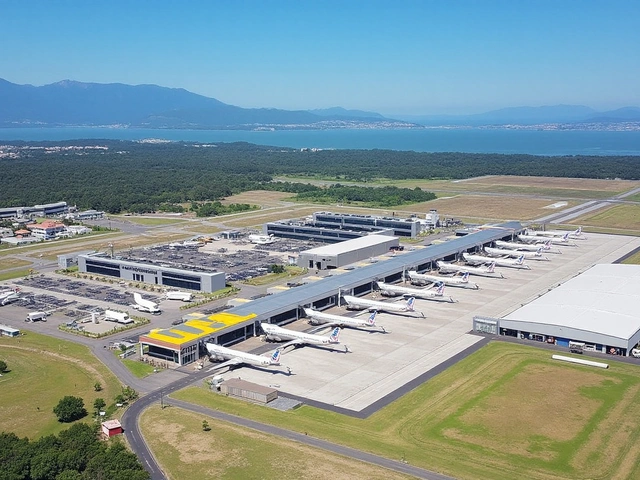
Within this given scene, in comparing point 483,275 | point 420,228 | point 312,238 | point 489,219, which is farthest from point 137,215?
point 483,275

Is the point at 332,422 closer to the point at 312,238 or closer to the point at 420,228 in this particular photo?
the point at 312,238

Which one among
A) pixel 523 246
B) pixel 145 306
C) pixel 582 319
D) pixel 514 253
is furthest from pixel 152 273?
pixel 523 246

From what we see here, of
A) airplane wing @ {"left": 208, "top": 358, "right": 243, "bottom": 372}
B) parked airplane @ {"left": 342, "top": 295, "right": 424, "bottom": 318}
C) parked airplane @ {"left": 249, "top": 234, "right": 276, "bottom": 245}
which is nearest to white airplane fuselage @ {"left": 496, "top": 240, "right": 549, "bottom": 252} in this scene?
parked airplane @ {"left": 342, "top": 295, "right": 424, "bottom": 318}

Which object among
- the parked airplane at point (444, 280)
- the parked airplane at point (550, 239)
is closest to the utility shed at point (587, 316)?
the parked airplane at point (444, 280)

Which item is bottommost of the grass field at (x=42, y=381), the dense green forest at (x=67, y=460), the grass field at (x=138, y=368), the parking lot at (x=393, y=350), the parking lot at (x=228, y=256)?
the grass field at (x=42, y=381)

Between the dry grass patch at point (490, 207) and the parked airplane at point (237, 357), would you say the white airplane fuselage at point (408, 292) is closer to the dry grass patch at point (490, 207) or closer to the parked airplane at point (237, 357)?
the parked airplane at point (237, 357)

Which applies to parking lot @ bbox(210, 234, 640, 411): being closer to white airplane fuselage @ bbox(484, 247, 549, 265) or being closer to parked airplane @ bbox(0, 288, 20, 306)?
white airplane fuselage @ bbox(484, 247, 549, 265)

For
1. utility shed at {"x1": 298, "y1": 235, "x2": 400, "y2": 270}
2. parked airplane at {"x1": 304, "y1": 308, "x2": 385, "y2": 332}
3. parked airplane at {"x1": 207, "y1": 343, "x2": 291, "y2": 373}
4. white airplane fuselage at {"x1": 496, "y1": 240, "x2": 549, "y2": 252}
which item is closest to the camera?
parked airplane at {"x1": 207, "y1": 343, "x2": 291, "y2": 373}
